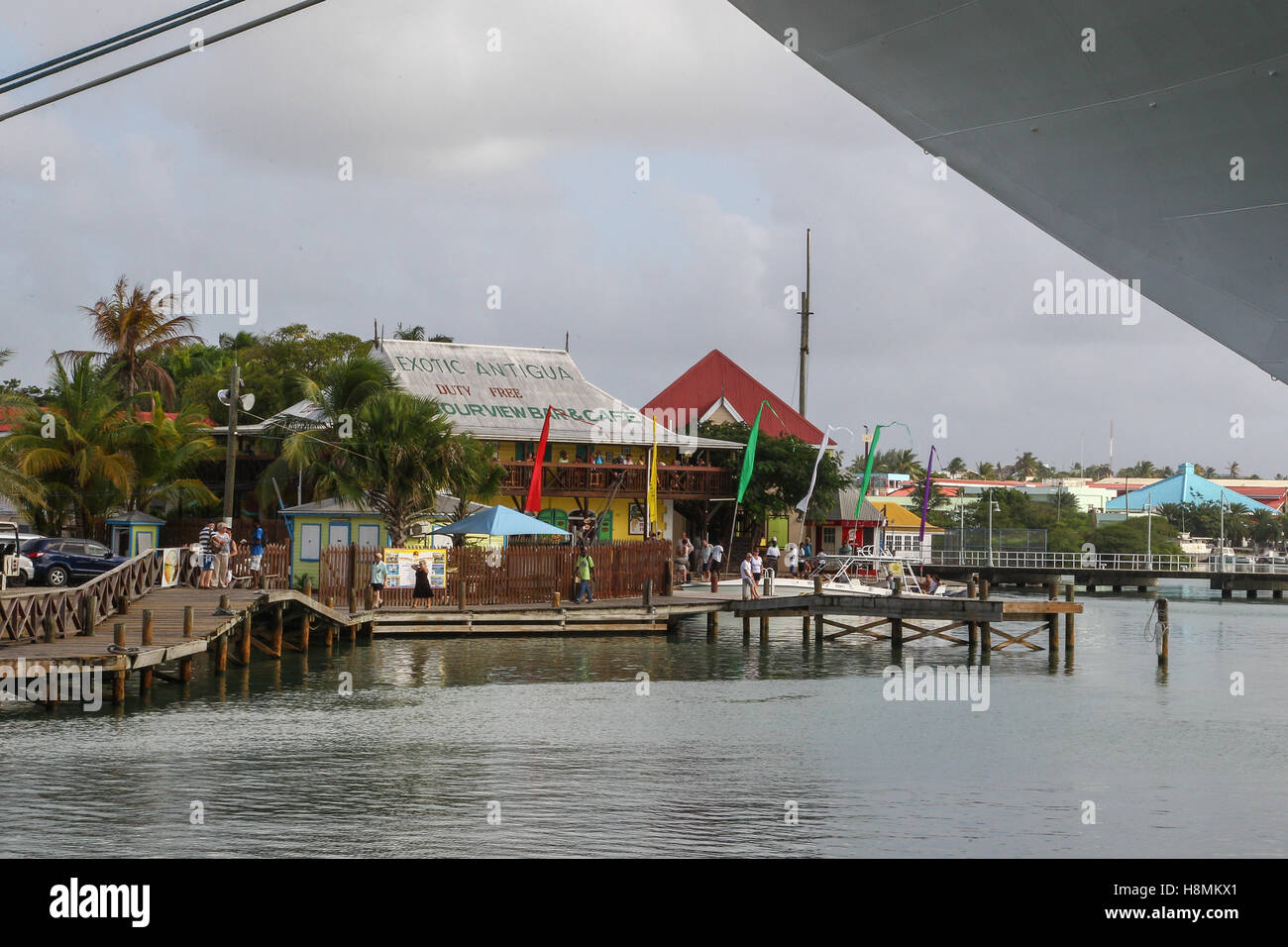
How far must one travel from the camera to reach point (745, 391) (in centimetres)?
6238

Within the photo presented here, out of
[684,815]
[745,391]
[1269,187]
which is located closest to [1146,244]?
[1269,187]

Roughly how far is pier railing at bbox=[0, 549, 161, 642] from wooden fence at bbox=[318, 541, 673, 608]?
600cm

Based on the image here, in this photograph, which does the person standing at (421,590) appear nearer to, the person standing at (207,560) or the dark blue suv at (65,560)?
the person standing at (207,560)

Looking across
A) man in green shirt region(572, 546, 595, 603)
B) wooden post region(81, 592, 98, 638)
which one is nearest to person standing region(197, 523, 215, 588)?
man in green shirt region(572, 546, 595, 603)

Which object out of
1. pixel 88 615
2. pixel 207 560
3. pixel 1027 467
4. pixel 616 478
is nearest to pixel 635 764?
pixel 88 615

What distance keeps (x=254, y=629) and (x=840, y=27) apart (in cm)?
2614

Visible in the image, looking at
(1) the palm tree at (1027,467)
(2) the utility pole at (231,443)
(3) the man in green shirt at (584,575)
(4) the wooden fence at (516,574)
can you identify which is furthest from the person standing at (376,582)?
(1) the palm tree at (1027,467)

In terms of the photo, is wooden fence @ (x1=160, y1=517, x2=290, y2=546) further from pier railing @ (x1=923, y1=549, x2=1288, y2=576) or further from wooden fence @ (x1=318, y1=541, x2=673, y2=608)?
pier railing @ (x1=923, y1=549, x2=1288, y2=576)

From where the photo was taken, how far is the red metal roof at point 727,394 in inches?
2394

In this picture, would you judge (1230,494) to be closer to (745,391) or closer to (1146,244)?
(745,391)

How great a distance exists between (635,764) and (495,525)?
47.7 ft

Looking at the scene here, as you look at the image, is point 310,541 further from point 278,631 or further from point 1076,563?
point 1076,563

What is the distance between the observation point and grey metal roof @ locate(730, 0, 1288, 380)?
690 cm

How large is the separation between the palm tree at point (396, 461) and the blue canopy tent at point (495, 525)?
3.68ft
